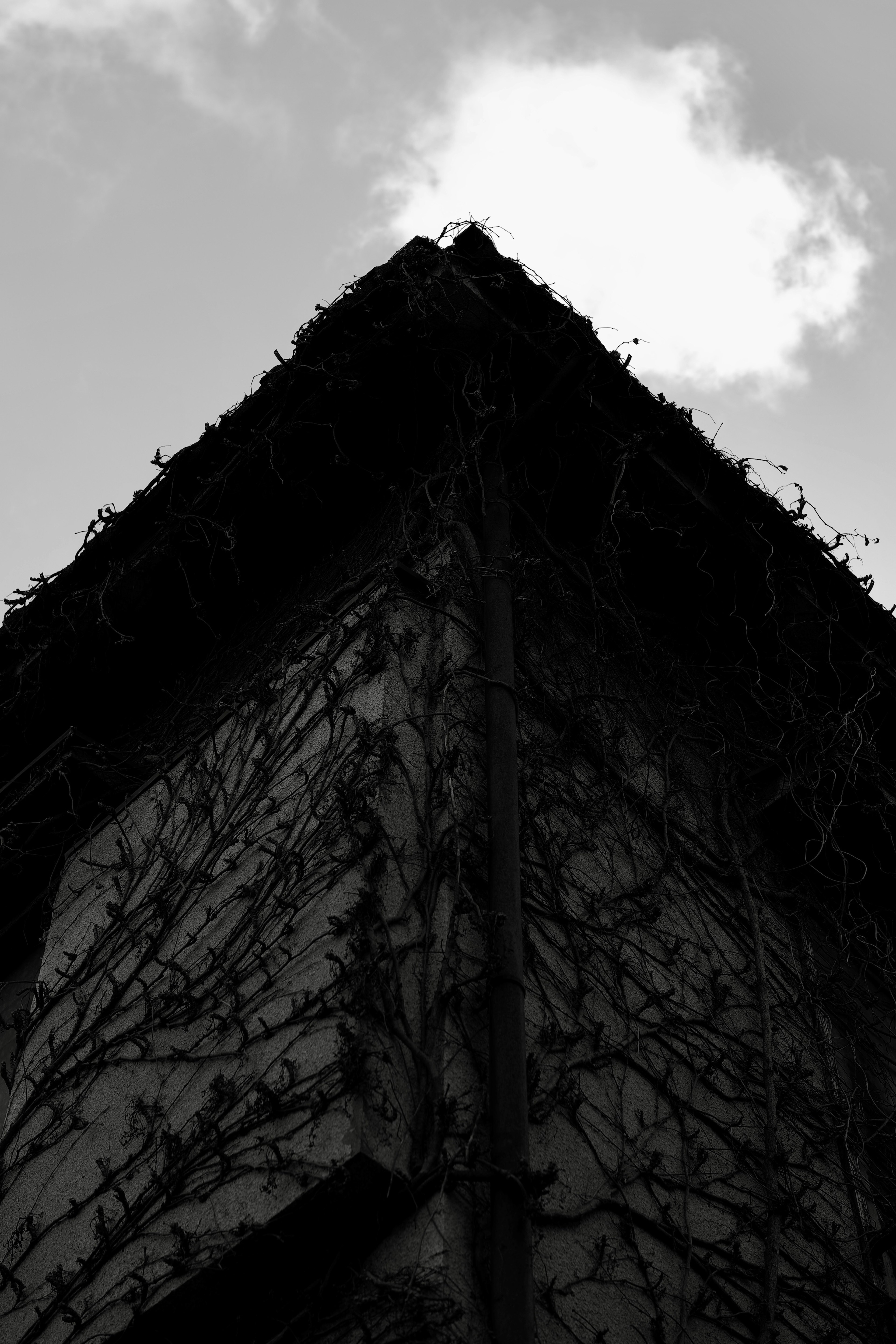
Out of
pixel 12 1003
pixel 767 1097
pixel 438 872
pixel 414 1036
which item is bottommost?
pixel 767 1097

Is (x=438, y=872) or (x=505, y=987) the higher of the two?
(x=438, y=872)

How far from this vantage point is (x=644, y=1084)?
126 inches

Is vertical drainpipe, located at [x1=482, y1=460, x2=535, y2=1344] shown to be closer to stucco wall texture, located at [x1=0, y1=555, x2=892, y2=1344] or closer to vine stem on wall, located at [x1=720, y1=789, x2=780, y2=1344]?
stucco wall texture, located at [x1=0, y1=555, x2=892, y2=1344]

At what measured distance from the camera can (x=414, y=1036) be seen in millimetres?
2721

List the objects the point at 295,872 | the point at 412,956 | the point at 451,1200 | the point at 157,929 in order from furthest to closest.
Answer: the point at 157,929, the point at 295,872, the point at 412,956, the point at 451,1200

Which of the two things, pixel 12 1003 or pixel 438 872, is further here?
pixel 12 1003

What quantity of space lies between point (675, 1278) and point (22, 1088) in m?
1.83

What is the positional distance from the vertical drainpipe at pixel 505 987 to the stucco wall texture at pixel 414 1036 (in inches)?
1.9

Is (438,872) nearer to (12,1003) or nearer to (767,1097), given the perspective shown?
(767,1097)

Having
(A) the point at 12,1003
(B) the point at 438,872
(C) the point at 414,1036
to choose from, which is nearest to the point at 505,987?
(C) the point at 414,1036

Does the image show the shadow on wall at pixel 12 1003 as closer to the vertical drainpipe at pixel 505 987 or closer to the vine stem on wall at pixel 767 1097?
the vertical drainpipe at pixel 505 987

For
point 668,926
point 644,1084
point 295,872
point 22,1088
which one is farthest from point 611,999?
point 22,1088

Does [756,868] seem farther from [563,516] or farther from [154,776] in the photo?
[154,776]

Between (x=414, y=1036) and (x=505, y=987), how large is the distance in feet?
0.71
